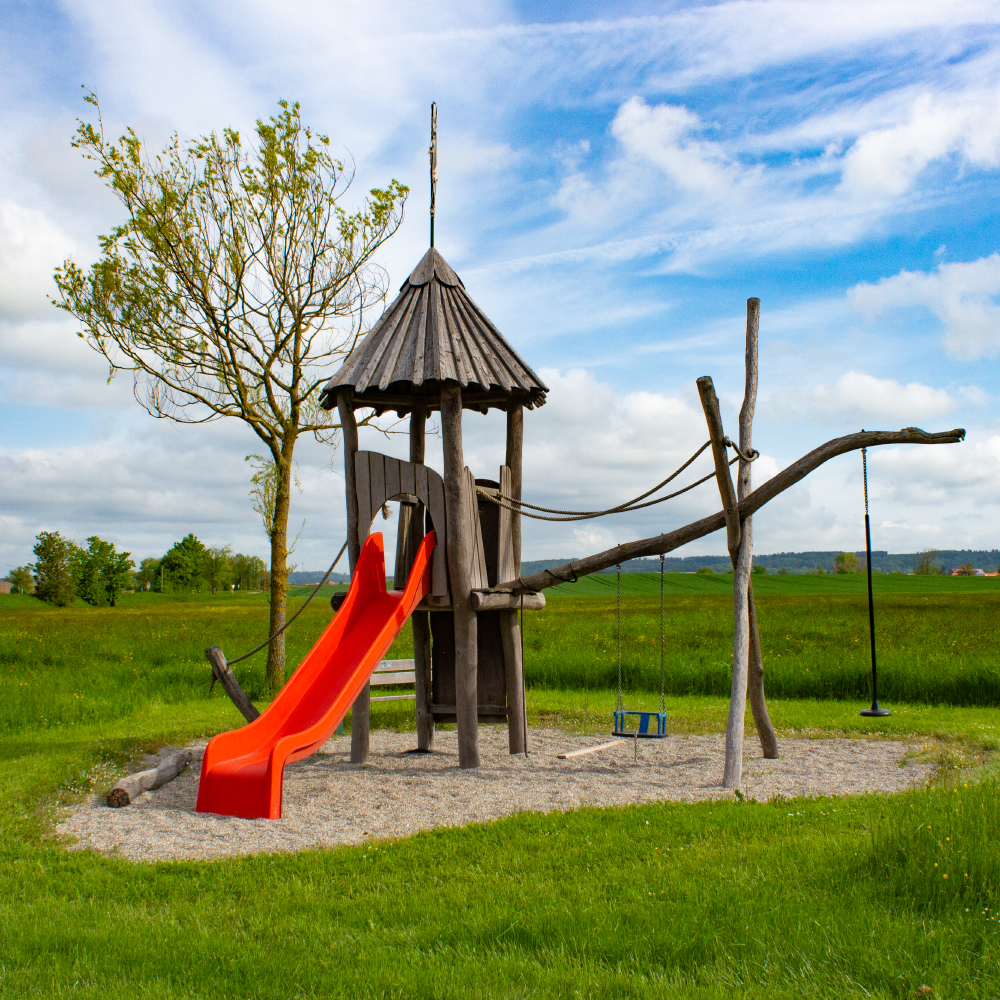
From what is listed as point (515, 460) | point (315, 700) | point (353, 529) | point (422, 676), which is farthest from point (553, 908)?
point (515, 460)

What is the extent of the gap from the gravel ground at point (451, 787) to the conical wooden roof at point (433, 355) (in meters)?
3.69

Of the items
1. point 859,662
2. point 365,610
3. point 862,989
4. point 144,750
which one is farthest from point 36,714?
Result: point 859,662

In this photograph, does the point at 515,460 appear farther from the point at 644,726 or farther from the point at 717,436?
the point at 644,726

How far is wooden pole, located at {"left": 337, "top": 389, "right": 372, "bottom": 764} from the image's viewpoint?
8719mm

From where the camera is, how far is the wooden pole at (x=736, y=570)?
7.16 m

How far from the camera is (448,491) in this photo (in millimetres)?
8281

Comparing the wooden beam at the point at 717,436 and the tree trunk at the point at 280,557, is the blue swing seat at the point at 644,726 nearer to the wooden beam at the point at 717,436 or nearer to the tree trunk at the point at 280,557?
the wooden beam at the point at 717,436

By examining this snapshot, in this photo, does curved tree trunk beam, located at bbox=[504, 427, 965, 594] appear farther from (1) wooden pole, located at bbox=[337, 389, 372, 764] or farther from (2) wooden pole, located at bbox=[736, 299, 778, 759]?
(1) wooden pole, located at bbox=[337, 389, 372, 764]

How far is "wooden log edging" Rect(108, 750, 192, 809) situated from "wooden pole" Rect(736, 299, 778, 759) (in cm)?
550

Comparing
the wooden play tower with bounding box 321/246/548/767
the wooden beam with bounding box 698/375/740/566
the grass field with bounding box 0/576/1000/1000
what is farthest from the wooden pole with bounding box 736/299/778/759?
the wooden play tower with bounding box 321/246/548/767

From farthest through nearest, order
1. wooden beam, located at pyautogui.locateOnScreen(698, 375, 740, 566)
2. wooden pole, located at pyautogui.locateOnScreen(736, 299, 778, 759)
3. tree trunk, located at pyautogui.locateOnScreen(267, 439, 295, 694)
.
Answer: tree trunk, located at pyautogui.locateOnScreen(267, 439, 295, 694)
wooden pole, located at pyautogui.locateOnScreen(736, 299, 778, 759)
wooden beam, located at pyautogui.locateOnScreen(698, 375, 740, 566)

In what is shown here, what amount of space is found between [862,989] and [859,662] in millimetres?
11828

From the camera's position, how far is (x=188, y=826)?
6277mm

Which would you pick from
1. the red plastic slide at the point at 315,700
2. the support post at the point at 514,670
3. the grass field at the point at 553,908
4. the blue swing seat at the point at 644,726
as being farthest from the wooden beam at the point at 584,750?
the grass field at the point at 553,908
